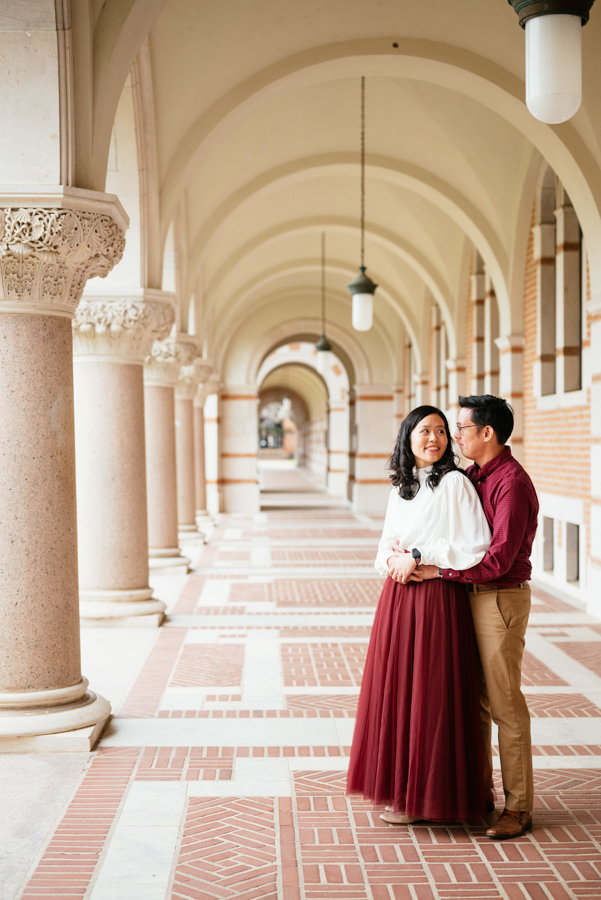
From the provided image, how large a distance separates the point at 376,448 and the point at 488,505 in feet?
64.6

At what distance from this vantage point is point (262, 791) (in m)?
4.30

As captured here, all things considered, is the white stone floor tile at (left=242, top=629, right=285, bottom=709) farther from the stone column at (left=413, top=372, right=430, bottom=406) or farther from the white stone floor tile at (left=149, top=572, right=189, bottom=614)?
the stone column at (left=413, top=372, right=430, bottom=406)

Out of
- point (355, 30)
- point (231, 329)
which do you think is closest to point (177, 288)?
point (355, 30)

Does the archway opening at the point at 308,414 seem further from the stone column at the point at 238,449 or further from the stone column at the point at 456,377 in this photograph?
the stone column at the point at 456,377

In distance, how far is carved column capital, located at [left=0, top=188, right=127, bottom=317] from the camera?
4.77 m

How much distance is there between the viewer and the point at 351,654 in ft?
23.8

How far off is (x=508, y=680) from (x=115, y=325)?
5.36 metres

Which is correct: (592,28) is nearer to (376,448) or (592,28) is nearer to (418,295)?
(418,295)

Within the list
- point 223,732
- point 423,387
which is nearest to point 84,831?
Result: point 223,732

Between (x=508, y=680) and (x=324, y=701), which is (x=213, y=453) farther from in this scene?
(x=508, y=680)

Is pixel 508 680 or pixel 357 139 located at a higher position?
pixel 357 139

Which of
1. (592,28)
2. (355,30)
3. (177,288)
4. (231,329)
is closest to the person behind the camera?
(592,28)

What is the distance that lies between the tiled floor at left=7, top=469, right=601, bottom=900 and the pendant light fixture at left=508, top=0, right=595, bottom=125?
291 centimetres

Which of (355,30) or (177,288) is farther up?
(355,30)
